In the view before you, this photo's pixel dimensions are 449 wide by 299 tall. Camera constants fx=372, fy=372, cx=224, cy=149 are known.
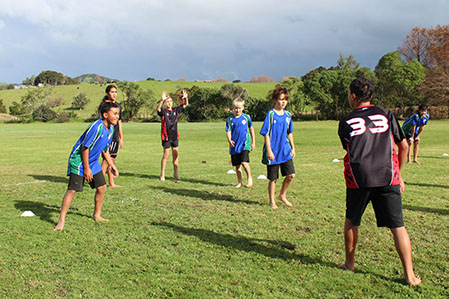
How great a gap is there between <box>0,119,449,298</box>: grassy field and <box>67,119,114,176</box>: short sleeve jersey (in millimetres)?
898

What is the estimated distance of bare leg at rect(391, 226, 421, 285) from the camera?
3643mm

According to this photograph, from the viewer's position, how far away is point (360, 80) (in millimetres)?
3838

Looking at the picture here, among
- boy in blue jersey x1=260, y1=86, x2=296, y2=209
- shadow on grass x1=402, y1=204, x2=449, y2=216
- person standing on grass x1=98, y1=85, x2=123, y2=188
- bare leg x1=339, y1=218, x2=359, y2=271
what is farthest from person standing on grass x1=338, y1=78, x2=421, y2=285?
person standing on grass x1=98, y1=85, x2=123, y2=188

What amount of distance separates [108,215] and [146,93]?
6075 cm

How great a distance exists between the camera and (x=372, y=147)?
144 inches

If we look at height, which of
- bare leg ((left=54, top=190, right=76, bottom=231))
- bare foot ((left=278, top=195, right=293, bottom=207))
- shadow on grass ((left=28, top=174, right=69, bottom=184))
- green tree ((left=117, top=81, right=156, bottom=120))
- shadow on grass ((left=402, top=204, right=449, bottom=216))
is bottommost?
shadow on grass ((left=402, top=204, right=449, bottom=216))

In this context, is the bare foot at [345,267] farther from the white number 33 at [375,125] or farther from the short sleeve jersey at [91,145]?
the short sleeve jersey at [91,145]

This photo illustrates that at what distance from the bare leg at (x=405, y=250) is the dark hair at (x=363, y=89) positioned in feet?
4.40

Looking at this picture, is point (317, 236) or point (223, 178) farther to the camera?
point (223, 178)

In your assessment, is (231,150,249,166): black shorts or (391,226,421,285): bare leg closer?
(391,226,421,285): bare leg

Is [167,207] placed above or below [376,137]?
below

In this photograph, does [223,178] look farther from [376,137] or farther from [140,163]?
[376,137]

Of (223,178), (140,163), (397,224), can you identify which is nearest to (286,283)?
(397,224)

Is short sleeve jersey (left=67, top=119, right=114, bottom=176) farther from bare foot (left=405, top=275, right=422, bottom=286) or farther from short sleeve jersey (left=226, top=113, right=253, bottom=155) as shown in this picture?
bare foot (left=405, top=275, right=422, bottom=286)
